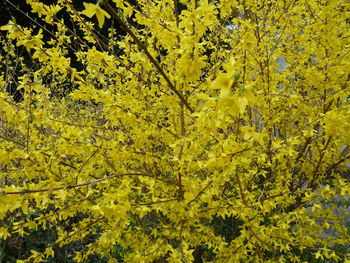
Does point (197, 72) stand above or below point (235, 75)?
above

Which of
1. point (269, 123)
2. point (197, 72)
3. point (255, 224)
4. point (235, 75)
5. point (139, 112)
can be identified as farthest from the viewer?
point (269, 123)

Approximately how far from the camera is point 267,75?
2924 mm

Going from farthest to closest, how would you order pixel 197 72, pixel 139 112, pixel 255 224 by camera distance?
pixel 139 112
pixel 255 224
pixel 197 72

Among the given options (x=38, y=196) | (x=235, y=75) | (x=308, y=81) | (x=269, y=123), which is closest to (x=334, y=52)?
(x=308, y=81)

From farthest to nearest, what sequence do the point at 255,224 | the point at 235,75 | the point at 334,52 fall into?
the point at 334,52, the point at 255,224, the point at 235,75

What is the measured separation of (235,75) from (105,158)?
162cm

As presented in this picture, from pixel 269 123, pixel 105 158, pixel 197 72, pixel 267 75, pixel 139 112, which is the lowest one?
pixel 105 158

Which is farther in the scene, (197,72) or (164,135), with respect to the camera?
(164,135)

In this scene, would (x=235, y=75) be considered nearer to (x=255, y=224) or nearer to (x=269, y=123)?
(x=255, y=224)

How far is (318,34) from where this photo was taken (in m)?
2.81

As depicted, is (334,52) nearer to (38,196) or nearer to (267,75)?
(267,75)

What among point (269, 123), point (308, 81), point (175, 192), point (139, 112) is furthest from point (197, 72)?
point (308, 81)

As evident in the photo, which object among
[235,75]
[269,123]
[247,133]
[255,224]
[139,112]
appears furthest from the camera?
[269,123]

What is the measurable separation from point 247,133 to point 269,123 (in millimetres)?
1778
